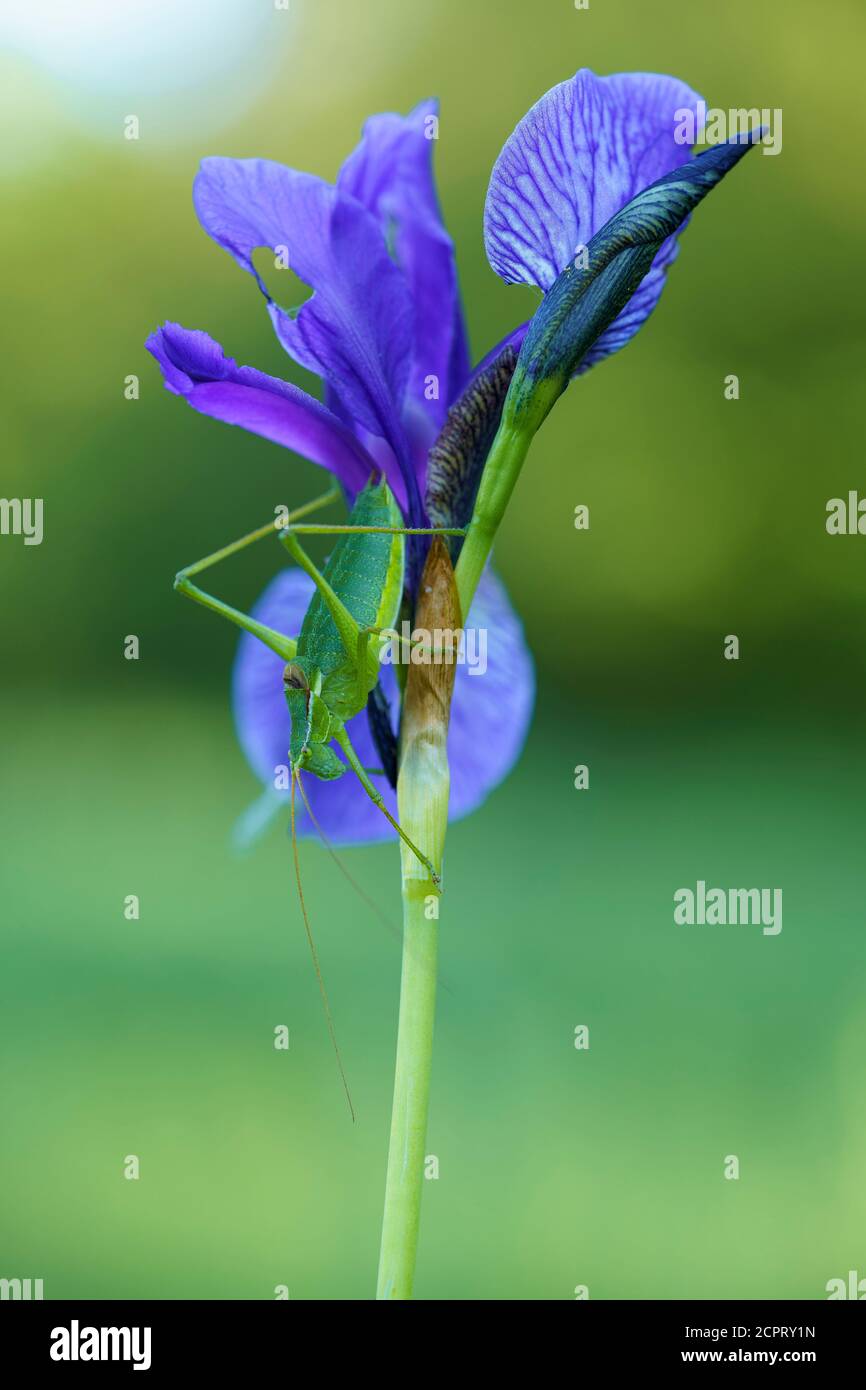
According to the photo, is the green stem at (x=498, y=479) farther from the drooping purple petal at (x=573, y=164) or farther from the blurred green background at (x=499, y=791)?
the blurred green background at (x=499, y=791)

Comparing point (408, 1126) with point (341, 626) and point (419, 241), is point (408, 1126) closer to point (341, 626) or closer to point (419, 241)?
point (341, 626)

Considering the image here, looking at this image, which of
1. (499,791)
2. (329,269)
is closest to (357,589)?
(329,269)

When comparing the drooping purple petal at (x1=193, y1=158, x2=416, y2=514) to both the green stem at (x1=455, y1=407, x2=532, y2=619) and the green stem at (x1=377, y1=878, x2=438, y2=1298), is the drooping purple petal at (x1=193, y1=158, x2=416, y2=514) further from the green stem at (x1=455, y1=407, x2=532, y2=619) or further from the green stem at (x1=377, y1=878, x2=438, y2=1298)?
the green stem at (x1=377, y1=878, x2=438, y2=1298)

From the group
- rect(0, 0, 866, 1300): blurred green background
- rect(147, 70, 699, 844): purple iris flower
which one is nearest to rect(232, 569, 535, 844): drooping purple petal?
rect(147, 70, 699, 844): purple iris flower

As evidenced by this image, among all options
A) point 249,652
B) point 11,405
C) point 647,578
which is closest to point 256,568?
point 11,405

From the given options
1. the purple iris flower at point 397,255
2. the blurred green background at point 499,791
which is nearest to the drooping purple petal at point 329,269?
the purple iris flower at point 397,255
